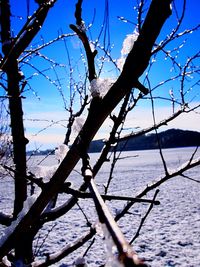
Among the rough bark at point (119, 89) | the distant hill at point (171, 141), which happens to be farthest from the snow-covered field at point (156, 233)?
the distant hill at point (171, 141)

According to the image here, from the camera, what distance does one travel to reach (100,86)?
→ 76cm

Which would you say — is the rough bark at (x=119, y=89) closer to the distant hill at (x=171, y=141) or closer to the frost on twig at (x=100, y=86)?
the frost on twig at (x=100, y=86)

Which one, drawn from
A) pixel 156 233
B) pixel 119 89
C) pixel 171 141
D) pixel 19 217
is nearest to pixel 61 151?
pixel 19 217

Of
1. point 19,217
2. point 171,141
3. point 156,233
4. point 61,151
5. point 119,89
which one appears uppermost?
point 171,141

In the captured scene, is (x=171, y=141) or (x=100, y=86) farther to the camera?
(x=171, y=141)

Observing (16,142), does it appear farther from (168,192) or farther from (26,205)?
(168,192)

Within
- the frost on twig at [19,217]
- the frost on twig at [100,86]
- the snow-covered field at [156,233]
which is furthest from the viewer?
the snow-covered field at [156,233]

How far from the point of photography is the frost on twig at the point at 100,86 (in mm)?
720

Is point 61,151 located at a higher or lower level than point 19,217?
higher

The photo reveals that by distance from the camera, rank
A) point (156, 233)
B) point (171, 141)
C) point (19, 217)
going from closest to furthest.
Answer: point (19, 217) → point (156, 233) → point (171, 141)

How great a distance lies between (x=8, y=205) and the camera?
15.7 meters

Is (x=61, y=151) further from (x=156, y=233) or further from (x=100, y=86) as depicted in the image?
(x=156, y=233)

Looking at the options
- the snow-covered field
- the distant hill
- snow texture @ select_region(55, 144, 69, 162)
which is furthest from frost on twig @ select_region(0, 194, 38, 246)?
the distant hill

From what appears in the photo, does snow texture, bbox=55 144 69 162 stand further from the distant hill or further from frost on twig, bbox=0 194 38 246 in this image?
the distant hill
